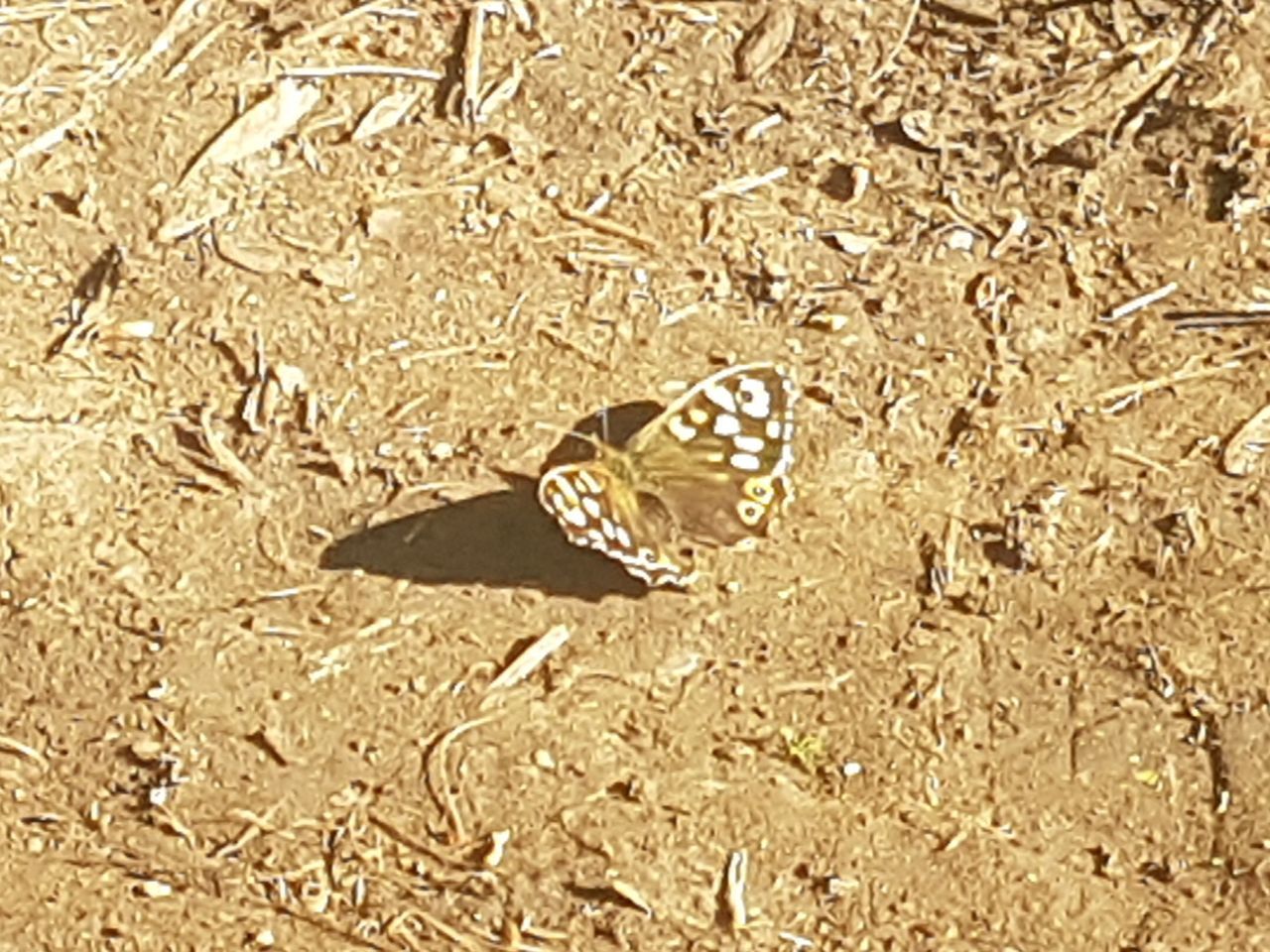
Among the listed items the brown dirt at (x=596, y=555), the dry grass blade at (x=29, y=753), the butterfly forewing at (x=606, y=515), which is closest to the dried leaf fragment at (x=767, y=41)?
the brown dirt at (x=596, y=555)

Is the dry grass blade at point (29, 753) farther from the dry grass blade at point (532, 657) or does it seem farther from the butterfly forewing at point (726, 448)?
the butterfly forewing at point (726, 448)

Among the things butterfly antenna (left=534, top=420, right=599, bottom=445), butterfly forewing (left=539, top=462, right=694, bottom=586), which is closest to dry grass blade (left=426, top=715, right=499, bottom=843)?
butterfly forewing (left=539, top=462, right=694, bottom=586)

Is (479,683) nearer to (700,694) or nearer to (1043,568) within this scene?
(700,694)

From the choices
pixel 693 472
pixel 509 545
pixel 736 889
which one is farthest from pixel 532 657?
pixel 736 889

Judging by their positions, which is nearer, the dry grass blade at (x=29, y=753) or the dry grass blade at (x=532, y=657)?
the dry grass blade at (x=532, y=657)

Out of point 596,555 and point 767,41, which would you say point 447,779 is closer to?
point 596,555

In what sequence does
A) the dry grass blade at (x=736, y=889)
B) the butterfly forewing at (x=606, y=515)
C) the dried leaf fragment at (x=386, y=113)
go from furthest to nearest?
1. the dried leaf fragment at (x=386, y=113)
2. the dry grass blade at (x=736, y=889)
3. the butterfly forewing at (x=606, y=515)

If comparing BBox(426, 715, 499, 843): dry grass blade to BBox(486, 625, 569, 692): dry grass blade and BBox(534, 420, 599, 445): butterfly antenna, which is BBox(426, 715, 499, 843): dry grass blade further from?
BBox(534, 420, 599, 445): butterfly antenna
